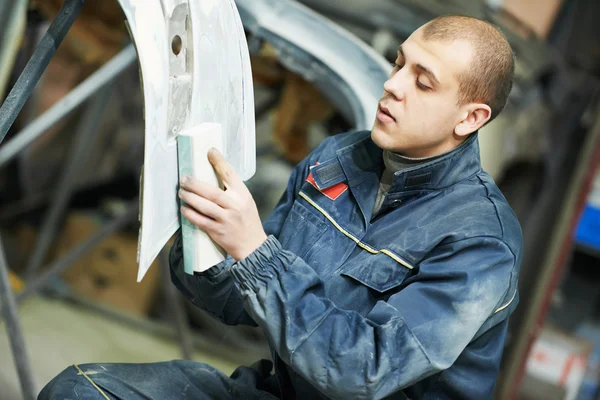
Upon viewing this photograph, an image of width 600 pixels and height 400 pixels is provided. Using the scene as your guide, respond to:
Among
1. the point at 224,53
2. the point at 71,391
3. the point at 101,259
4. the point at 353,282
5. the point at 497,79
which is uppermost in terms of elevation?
the point at 224,53

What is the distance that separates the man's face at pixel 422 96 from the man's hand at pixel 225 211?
26 cm

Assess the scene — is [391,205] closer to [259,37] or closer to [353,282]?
[353,282]

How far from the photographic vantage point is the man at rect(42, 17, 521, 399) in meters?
0.94

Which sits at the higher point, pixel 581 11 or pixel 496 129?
pixel 581 11

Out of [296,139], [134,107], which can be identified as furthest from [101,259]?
[296,139]

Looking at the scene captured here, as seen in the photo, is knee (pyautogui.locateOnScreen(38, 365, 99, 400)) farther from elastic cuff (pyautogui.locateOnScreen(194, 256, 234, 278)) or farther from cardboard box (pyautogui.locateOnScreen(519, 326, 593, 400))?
cardboard box (pyautogui.locateOnScreen(519, 326, 593, 400))

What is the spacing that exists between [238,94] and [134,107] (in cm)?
263

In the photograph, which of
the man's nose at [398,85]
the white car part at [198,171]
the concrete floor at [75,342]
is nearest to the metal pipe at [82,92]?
the white car part at [198,171]

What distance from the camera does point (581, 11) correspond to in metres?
3.83

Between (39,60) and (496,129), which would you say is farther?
(496,129)

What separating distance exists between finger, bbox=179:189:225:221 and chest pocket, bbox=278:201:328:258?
0.23 m

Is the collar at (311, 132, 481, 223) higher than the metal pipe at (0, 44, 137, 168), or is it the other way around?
the metal pipe at (0, 44, 137, 168)

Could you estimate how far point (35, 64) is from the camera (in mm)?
978

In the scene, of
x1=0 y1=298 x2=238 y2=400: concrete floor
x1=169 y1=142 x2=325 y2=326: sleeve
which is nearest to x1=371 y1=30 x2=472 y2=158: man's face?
x1=169 y1=142 x2=325 y2=326: sleeve
